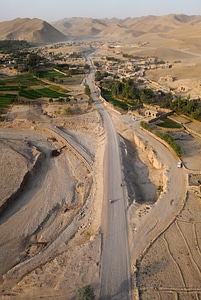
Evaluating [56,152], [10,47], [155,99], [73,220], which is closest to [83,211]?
[73,220]

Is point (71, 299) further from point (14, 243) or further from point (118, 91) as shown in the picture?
point (118, 91)

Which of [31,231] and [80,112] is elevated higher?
[80,112]

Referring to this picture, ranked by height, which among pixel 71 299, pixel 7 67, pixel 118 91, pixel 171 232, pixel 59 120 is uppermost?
pixel 7 67

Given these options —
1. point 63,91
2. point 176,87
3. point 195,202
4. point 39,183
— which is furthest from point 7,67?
point 195,202

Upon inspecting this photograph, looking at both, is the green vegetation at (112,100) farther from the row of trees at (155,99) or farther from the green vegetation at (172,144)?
the green vegetation at (172,144)

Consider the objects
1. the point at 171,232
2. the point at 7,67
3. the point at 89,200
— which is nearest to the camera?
the point at 171,232

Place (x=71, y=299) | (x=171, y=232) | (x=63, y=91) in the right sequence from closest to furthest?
(x=71, y=299)
(x=171, y=232)
(x=63, y=91)
